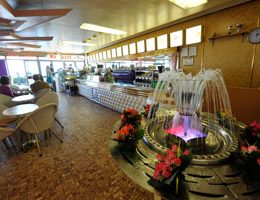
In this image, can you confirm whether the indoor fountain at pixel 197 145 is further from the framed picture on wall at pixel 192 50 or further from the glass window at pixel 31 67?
the glass window at pixel 31 67

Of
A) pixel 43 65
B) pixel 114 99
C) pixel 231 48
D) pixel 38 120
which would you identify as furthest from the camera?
pixel 43 65

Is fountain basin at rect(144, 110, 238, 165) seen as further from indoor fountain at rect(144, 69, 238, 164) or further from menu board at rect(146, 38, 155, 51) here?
menu board at rect(146, 38, 155, 51)

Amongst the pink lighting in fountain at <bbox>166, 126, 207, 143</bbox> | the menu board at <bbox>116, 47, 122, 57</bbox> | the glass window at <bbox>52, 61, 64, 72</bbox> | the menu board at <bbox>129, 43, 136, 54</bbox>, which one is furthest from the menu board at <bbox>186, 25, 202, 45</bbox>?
the glass window at <bbox>52, 61, 64, 72</bbox>

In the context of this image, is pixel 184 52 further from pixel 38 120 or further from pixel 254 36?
pixel 38 120

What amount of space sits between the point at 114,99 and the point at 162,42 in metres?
2.62

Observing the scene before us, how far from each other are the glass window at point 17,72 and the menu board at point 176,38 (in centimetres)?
1077

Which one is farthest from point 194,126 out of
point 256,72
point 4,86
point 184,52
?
point 4,86

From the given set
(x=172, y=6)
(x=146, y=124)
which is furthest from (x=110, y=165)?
(x=172, y=6)

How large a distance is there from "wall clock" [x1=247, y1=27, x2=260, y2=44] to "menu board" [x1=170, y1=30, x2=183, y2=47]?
5.49 ft

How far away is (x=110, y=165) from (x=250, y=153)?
78.6 inches

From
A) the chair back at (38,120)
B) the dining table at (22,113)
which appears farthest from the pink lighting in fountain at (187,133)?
the dining table at (22,113)

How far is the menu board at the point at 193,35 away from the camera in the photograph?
399 cm

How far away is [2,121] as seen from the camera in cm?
314

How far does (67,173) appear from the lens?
227cm
